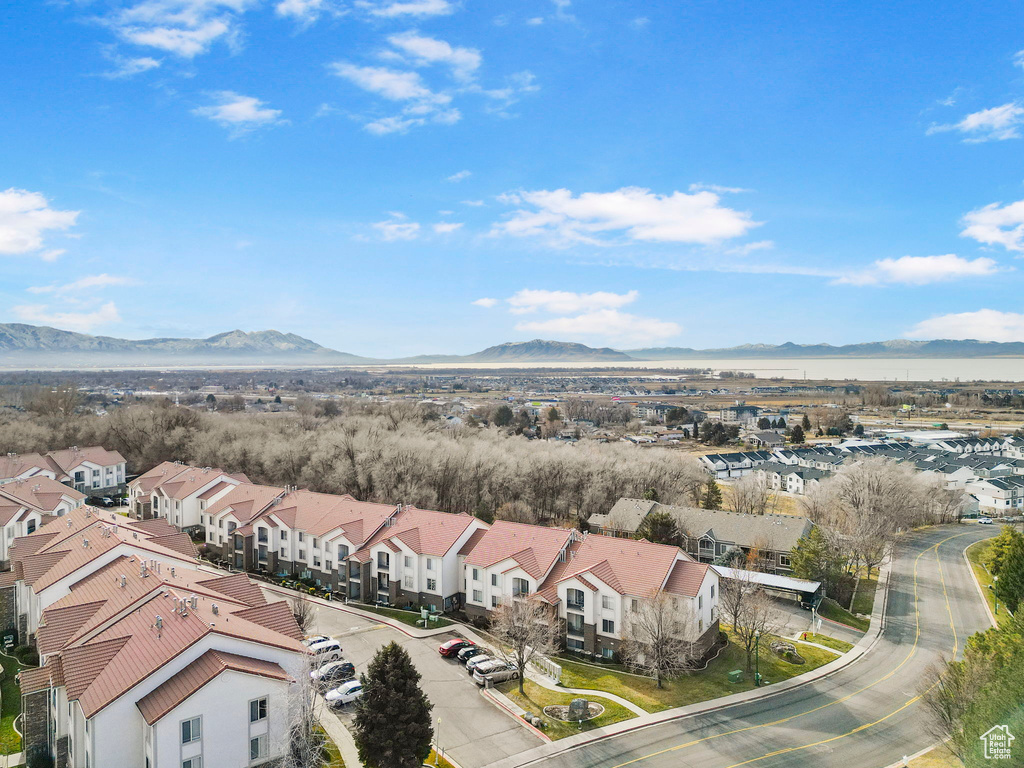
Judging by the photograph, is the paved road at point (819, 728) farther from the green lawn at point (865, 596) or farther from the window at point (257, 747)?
the window at point (257, 747)

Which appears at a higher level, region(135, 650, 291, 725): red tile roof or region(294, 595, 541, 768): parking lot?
region(135, 650, 291, 725): red tile roof

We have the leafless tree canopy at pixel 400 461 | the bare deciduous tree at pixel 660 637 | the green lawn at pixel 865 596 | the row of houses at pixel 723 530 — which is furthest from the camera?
the leafless tree canopy at pixel 400 461

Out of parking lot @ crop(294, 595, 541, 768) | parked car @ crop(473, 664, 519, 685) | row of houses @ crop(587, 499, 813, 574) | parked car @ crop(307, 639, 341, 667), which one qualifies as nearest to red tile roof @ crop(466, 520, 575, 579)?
parking lot @ crop(294, 595, 541, 768)

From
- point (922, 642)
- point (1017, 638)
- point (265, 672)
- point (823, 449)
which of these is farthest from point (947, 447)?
point (265, 672)

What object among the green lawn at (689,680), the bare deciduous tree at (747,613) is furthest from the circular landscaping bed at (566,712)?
the bare deciduous tree at (747,613)

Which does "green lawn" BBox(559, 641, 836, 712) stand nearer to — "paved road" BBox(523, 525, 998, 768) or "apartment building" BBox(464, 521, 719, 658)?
"paved road" BBox(523, 525, 998, 768)
